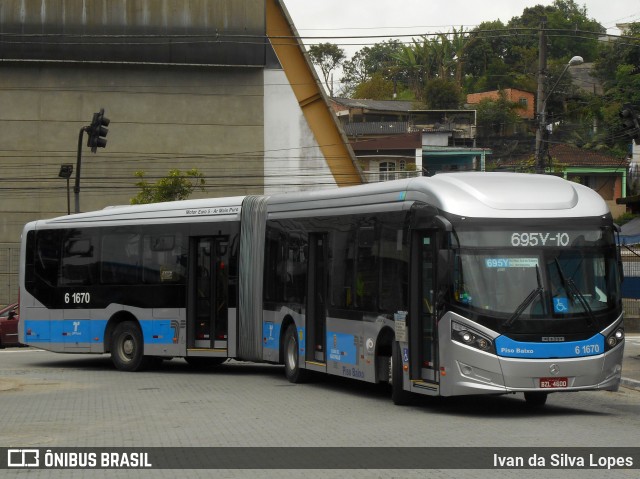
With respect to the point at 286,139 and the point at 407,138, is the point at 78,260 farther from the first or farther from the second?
the point at 407,138

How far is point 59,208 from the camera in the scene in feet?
171

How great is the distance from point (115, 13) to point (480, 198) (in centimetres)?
3924

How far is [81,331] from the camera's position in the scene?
24.4 metres

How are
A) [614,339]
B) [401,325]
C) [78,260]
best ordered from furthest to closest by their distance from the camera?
1. [78,260]
2. [401,325]
3. [614,339]

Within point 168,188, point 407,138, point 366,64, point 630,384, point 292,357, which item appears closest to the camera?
A: point 292,357

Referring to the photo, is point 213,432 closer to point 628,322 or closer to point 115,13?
point 628,322

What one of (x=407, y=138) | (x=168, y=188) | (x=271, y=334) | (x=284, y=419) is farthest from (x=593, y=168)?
(x=284, y=419)

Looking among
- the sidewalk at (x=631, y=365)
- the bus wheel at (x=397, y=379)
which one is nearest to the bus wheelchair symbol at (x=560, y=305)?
the bus wheel at (x=397, y=379)

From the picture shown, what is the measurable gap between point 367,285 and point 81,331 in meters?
9.06

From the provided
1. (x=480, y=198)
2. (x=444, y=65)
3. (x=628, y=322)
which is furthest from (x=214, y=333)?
(x=444, y=65)

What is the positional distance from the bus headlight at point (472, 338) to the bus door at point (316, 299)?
4320 millimetres

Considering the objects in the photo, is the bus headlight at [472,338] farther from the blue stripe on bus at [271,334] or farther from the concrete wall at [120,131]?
the concrete wall at [120,131]

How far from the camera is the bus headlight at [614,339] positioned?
50.7ft

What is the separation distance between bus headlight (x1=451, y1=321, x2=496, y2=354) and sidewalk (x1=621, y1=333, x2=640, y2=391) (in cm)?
734
